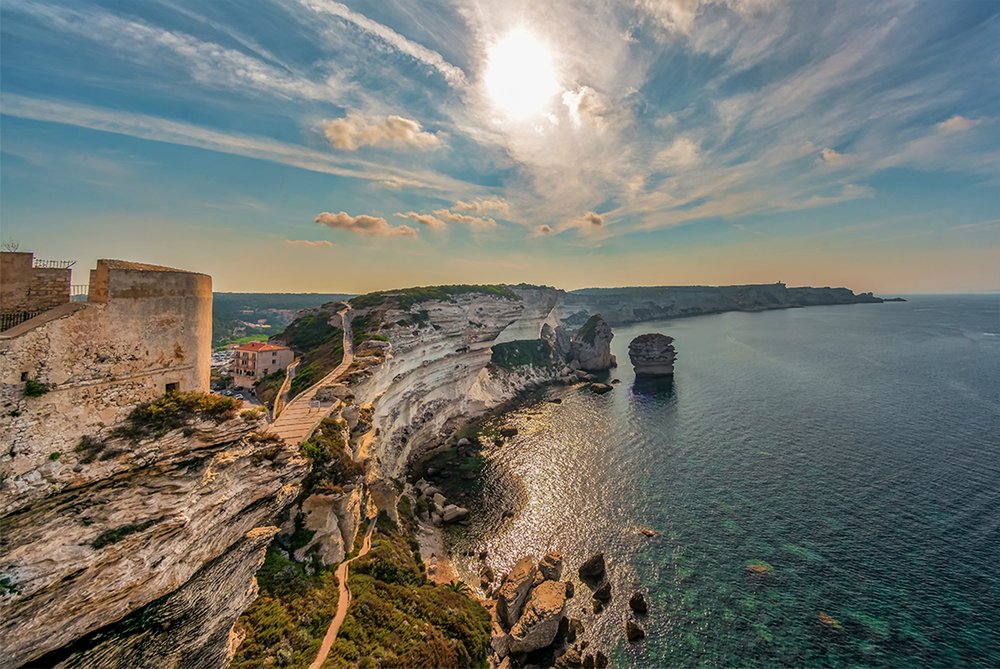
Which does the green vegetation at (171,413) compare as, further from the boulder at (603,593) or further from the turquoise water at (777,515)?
the boulder at (603,593)

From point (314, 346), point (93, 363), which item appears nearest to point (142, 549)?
point (93, 363)

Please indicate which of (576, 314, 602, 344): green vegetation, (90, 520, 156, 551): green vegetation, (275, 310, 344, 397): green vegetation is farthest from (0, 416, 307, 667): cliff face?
(576, 314, 602, 344): green vegetation

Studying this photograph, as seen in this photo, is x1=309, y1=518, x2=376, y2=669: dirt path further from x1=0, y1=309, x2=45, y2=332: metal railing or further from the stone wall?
the stone wall

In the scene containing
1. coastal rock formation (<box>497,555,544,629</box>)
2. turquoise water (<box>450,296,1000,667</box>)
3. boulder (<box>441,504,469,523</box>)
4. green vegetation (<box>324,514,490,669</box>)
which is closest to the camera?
green vegetation (<box>324,514,490,669</box>)

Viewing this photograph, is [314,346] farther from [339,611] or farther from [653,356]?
[653,356]

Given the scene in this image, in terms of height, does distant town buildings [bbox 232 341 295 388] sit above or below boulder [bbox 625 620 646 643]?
above

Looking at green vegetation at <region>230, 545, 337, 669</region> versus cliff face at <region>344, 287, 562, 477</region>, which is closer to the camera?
green vegetation at <region>230, 545, 337, 669</region>

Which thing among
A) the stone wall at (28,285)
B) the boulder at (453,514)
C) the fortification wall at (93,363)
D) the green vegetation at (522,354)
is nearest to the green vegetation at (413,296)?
the green vegetation at (522,354)
